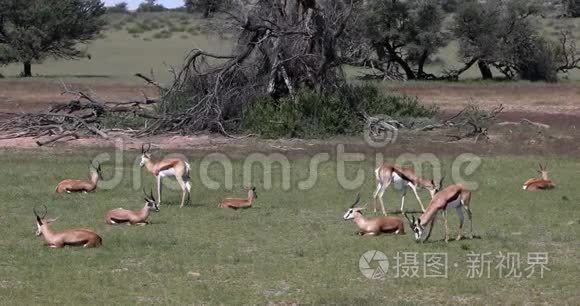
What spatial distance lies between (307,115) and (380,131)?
2.04 meters

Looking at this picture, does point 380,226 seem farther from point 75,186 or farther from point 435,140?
point 435,140

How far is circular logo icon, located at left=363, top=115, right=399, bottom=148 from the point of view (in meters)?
24.3

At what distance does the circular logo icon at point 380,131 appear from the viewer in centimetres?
2434

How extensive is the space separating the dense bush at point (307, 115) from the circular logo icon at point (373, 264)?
503 inches

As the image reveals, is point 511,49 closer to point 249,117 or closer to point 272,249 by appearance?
point 249,117

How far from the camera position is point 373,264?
36.5 ft

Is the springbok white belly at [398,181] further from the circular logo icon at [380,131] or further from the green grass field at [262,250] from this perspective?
the circular logo icon at [380,131]

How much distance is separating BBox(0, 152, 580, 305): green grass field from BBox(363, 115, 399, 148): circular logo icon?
6.70m

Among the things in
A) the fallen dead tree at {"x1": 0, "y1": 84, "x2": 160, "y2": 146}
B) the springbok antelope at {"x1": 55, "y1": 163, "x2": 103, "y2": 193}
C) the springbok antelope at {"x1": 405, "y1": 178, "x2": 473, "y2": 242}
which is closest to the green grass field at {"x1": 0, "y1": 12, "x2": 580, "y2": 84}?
the fallen dead tree at {"x1": 0, "y1": 84, "x2": 160, "y2": 146}

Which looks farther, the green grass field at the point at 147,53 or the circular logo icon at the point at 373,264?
the green grass field at the point at 147,53

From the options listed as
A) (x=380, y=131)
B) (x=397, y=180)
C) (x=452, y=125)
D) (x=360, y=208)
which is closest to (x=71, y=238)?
(x=360, y=208)

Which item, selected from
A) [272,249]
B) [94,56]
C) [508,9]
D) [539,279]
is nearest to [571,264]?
[539,279]

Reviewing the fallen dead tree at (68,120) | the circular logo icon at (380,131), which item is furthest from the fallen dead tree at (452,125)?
the fallen dead tree at (68,120)

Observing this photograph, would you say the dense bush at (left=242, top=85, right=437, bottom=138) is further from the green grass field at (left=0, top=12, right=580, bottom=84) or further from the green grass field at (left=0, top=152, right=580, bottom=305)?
the green grass field at (left=0, top=152, right=580, bottom=305)
